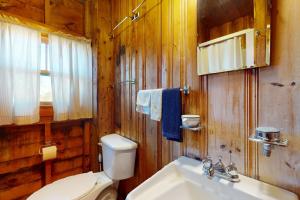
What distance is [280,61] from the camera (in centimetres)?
71

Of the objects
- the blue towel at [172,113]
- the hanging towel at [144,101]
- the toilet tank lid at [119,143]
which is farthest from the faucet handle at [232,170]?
the toilet tank lid at [119,143]

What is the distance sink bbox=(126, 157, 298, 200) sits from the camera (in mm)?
695

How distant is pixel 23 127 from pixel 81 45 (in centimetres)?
103

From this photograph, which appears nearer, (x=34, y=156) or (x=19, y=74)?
(x=19, y=74)

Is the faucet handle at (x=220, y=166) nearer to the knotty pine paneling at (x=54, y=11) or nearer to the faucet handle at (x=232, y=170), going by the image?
the faucet handle at (x=232, y=170)

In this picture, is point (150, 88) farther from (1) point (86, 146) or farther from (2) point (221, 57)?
(1) point (86, 146)

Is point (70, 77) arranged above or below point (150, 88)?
above

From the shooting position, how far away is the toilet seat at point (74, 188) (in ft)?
4.36

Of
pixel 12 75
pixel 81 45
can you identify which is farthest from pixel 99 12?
pixel 12 75

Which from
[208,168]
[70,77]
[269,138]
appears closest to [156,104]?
[208,168]

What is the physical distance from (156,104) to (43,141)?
131 centimetres

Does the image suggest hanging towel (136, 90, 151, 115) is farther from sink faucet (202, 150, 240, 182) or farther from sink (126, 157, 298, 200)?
sink faucet (202, 150, 240, 182)

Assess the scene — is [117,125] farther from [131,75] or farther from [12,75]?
[12,75]

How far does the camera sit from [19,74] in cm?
158
